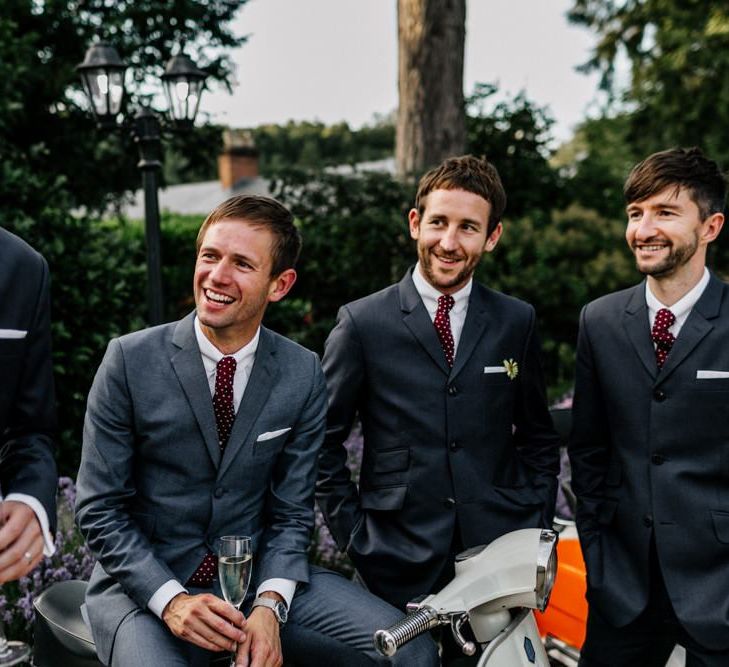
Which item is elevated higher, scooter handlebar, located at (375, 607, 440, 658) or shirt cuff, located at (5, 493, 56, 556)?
shirt cuff, located at (5, 493, 56, 556)

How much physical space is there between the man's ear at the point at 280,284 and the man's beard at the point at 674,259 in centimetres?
111

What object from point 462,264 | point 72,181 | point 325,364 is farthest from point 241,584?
point 72,181

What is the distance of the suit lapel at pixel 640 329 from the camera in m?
2.85

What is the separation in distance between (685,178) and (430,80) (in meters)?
6.24

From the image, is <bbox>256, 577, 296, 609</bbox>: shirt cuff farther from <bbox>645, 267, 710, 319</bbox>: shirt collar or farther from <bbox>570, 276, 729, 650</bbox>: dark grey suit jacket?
<bbox>645, 267, 710, 319</bbox>: shirt collar

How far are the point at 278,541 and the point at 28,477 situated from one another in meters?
0.97

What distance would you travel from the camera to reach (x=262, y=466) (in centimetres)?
265

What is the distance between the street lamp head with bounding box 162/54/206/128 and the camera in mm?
7102

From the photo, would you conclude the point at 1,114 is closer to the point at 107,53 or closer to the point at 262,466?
the point at 107,53

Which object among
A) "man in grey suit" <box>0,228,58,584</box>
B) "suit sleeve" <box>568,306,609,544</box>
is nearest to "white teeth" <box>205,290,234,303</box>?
"man in grey suit" <box>0,228,58,584</box>

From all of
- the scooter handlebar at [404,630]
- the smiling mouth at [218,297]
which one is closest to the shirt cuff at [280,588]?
the scooter handlebar at [404,630]

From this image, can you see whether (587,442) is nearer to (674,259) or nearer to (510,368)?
(510,368)

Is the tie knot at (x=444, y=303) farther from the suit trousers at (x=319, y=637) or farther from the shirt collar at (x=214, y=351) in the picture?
the suit trousers at (x=319, y=637)

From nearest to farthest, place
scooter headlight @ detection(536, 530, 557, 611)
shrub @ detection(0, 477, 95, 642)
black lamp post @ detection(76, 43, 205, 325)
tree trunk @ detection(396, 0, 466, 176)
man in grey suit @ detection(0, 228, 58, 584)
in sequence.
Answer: man in grey suit @ detection(0, 228, 58, 584)
scooter headlight @ detection(536, 530, 557, 611)
shrub @ detection(0, 477, 95, 642)
black lamp post @ detection(76, 43, 205, 325)
tree trunk @ detection(396, 0, 466, 176)
